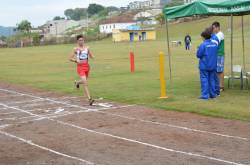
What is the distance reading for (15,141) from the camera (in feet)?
31.1

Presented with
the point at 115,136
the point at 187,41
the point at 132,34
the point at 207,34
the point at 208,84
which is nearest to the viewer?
the point at 115,136

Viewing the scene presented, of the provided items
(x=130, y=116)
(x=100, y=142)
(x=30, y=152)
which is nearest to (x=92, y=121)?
(x=130, y=116)

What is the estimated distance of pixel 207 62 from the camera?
1395cm

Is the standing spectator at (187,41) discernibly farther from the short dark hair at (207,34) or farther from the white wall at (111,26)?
the white wall at (111,26)

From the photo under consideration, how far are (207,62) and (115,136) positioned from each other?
5164 mm

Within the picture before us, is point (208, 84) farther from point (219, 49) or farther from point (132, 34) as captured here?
point (132, 34)

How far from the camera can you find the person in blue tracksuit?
1391 cm

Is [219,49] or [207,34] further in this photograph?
[219,49]

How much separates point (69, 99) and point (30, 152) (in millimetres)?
6424

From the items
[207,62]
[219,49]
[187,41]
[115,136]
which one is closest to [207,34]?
[207,62]

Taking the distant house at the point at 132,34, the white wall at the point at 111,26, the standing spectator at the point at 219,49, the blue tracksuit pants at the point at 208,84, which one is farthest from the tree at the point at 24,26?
the blue tracksuit pants at the point at 208,84

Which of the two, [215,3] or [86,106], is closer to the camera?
[86,106]

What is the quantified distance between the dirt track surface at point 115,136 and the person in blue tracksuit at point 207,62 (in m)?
2.09

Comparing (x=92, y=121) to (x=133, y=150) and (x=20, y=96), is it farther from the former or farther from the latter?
Result: (x=20, y=96)
